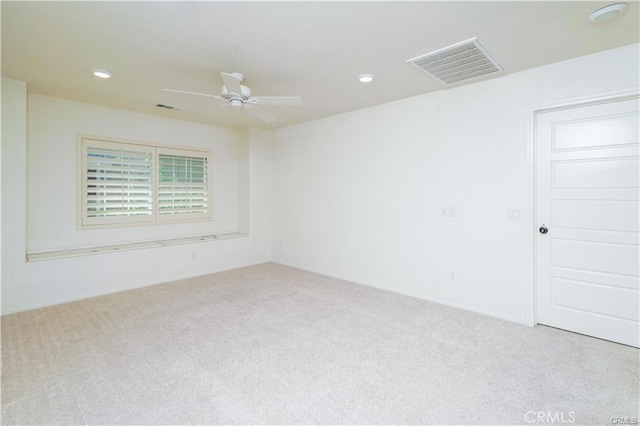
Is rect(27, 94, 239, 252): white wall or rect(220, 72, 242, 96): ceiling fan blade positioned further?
rect(27, 94, 239, 252): white wall

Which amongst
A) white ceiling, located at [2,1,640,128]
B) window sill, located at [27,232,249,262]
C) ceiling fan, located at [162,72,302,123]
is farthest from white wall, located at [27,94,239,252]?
ceiling fan, located at [162,72,302,123]

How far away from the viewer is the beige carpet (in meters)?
1.97

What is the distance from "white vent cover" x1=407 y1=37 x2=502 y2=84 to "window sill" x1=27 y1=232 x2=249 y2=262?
414 centimetres

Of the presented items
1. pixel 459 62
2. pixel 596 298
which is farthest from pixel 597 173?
pixel 459 62

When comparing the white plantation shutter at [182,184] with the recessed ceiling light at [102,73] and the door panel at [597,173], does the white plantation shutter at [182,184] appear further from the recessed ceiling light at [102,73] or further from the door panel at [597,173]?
the door panel at [597,173]

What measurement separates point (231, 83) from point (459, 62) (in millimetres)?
2130

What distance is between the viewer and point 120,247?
459 cm

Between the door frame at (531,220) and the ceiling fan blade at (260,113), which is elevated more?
the ceiling fan blade at (260,113)

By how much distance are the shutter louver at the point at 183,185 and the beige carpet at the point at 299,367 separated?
203 cm

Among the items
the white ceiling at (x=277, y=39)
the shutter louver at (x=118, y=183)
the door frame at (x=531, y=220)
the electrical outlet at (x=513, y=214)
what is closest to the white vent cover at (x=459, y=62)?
the white ceiling at (x=277, y=39)

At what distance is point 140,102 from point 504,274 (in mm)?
5043

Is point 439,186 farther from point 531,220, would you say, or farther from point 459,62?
point 459,62

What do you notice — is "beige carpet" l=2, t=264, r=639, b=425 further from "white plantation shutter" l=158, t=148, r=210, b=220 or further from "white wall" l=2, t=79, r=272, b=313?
"white plantation shutter" l=158, t=148, r=210, b=220

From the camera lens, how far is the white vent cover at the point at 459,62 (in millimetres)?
2750
